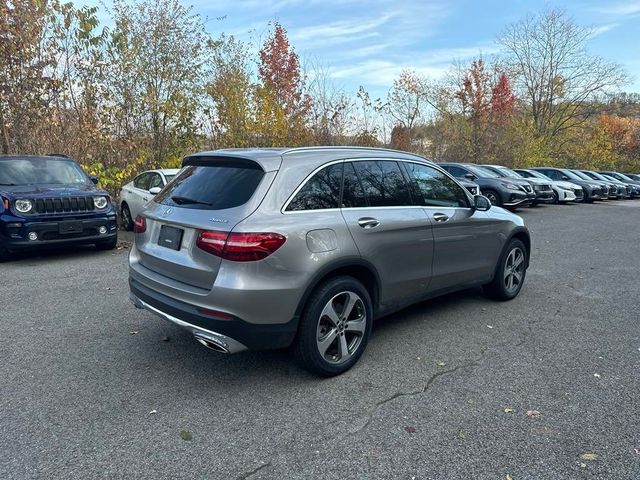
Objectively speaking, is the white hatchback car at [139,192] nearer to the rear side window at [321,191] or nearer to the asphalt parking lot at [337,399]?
the asphalt parking lot at [337,399]

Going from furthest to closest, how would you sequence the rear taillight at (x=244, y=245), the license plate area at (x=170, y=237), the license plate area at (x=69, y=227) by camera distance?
the license plate area at (x=69, y=227) → the license plate area at (x=170, y=237) → the rear taillight at (x=244, y=245)

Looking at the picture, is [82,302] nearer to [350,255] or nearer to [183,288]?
[183,288]

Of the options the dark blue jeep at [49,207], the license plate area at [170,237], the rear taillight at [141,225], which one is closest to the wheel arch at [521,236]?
the license plate area at [170,237]

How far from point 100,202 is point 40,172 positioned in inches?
50.5

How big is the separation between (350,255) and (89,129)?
10.8 m

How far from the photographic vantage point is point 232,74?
13922 millimetres

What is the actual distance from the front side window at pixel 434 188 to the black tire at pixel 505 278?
96 cm

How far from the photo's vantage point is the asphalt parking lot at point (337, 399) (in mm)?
2549

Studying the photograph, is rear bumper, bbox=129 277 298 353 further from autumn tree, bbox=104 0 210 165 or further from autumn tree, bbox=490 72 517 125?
autumn tree, bbox=490 72 517 125

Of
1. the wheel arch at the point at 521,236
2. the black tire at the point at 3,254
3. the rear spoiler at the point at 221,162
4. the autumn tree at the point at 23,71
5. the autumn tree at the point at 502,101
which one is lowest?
the black tire at the point at 3,254

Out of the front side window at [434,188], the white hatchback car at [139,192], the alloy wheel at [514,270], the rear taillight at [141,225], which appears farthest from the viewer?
the white hatchback car at [139,192]

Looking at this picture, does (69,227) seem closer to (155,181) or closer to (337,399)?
(155,181)

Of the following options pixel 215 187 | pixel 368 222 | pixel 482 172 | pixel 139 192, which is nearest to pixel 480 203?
pixel 368 222

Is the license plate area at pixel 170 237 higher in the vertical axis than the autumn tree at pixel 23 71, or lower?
lower
